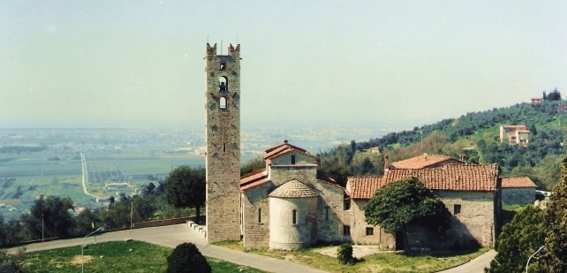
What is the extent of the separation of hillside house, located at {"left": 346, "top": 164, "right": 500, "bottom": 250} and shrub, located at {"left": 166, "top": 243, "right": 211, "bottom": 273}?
15236 mm

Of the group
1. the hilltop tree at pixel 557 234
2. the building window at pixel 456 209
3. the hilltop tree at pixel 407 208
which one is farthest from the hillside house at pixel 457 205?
the hilltop tree at pixel 557 234

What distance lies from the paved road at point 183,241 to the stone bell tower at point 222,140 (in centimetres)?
243

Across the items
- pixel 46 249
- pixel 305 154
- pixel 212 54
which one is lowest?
pixel 46 249

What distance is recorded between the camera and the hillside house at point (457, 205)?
42.5m

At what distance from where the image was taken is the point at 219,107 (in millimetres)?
47531

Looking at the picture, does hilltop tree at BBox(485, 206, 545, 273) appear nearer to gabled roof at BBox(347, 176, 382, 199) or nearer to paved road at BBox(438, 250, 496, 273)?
paved road at BBox(438, 250, 496, 273)

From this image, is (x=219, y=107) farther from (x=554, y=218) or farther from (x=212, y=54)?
(x=554, y=218)

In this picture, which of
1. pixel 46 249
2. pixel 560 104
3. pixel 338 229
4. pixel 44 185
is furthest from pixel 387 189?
pixel 44 185

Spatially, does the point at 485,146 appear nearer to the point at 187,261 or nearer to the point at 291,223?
the point at 291,223

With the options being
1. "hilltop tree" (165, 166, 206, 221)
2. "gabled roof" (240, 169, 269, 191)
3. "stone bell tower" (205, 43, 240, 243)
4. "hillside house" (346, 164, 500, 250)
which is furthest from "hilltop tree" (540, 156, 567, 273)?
"hilltop tree" (165, 166, 206, 221)

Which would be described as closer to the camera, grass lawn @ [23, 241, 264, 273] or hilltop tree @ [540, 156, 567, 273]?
hilltop tree @ [540, 156, 567, 273]

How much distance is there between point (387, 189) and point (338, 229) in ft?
18.0

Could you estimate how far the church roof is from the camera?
43.9m

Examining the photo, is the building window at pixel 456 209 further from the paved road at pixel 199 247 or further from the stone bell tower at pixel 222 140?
the stone bell tower at pixel 222 140
